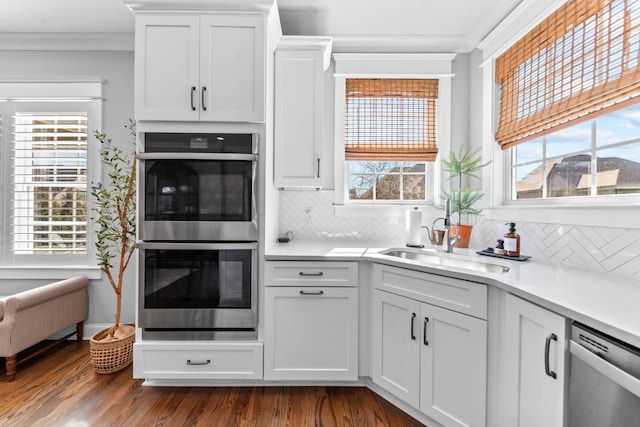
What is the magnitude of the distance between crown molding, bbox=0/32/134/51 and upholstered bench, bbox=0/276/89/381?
2.02 metres

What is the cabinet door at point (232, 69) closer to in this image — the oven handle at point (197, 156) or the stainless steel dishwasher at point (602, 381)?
the oven handle at point (197, 156)

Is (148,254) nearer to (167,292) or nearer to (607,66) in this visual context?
(167,292)

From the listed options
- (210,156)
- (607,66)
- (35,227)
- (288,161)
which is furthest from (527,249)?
(35,227)

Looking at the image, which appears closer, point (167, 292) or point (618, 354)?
point (618, 354)

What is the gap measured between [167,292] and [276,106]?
150 centimetres

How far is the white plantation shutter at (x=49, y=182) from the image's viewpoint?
2.73 m

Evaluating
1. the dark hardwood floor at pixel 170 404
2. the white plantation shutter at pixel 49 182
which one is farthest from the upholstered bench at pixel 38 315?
the white plantation shutter at pixel 49 182

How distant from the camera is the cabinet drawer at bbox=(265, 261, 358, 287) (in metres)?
1.99

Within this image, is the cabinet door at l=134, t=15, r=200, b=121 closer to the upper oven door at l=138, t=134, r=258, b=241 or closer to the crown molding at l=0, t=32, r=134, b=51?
the upper oven door at l=138, t=134, r=258, b=241

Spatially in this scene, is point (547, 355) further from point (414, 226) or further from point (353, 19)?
point (353, 19)

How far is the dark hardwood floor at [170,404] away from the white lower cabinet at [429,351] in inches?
8.9

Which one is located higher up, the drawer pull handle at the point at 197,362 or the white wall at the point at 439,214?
the white wall at the point at 439,214

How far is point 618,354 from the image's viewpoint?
87cm

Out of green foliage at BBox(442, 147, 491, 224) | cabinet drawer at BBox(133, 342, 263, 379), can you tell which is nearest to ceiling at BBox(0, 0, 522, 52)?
green foliage at BBox(442, 147, 491, 224)
